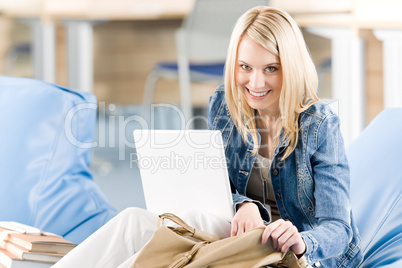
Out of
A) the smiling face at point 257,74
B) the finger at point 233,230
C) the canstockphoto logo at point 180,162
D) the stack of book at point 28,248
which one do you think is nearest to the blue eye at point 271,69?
the smiling face at point 257,74

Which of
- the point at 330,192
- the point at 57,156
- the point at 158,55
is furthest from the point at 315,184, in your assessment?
the point at 158,55

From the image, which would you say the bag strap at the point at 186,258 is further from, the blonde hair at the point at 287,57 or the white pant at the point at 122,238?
the blonde hair at the point at 287,57

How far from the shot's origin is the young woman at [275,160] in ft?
4.16

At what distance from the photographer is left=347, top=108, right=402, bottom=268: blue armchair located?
4.76 feet

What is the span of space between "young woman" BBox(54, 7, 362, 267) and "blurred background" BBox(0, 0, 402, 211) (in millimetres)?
1403

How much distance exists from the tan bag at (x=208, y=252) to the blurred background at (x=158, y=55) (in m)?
1.63

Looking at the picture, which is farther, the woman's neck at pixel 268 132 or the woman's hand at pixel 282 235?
the woman's neck at pixel 268 132

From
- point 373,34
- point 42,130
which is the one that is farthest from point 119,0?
point 42,130

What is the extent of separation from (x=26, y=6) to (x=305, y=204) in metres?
3.87

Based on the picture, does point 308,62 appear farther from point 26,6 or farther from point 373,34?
point 26,6

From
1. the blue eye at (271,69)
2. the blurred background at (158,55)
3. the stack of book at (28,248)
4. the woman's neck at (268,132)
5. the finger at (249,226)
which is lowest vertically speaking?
the stack of book at (28,248)

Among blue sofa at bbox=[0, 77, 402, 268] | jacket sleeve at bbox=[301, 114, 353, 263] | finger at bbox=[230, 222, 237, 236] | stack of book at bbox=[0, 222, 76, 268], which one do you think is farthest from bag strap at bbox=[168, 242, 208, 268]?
blue sofa at bbox=[0, 77, 402, 268]

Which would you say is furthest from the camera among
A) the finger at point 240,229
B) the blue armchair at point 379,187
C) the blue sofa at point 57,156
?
the blue sofa at point 57,156

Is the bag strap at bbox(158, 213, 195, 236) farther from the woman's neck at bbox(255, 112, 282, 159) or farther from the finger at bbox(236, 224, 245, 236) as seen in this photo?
the woman's neck at bbox(255, 112, 282, 159)
